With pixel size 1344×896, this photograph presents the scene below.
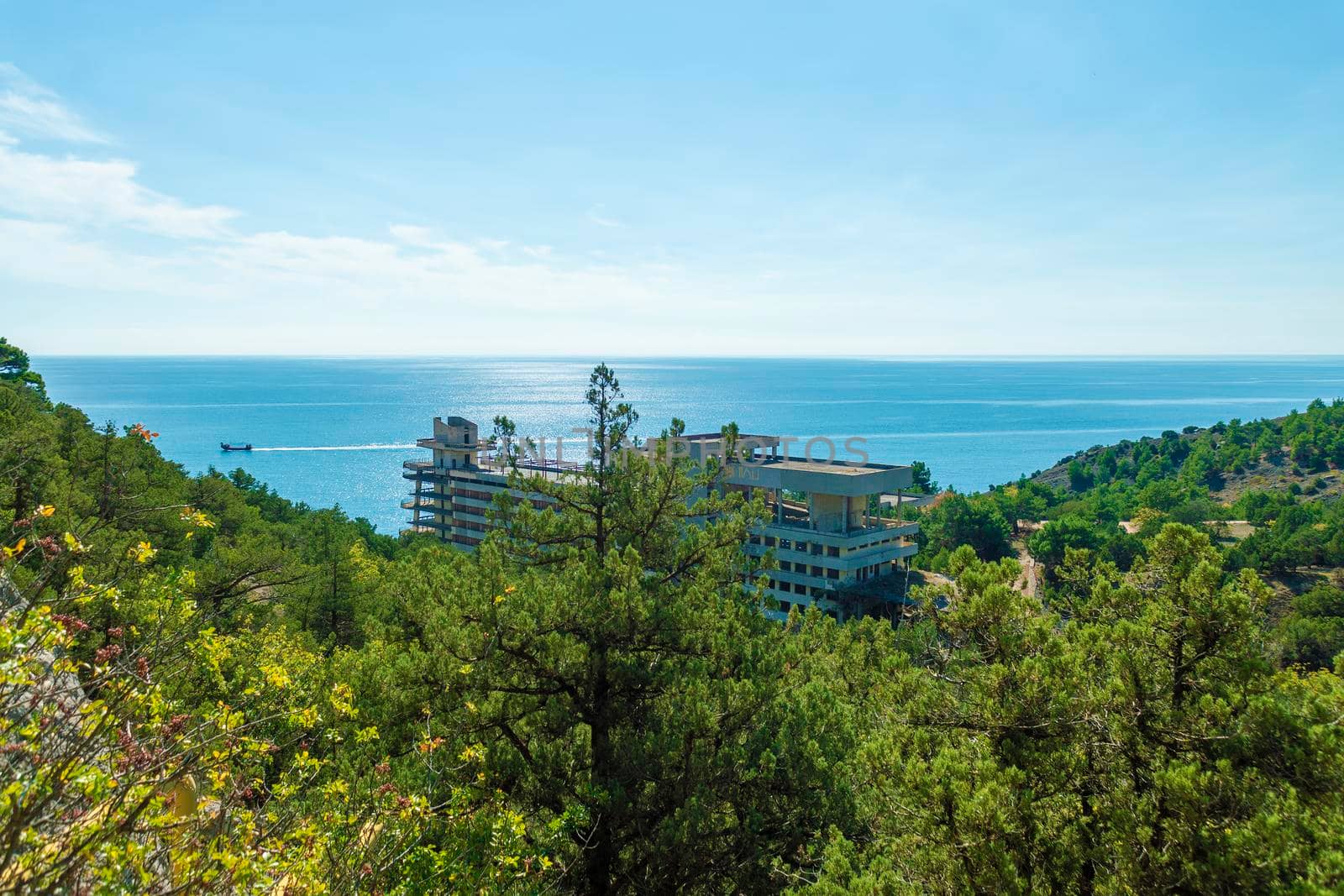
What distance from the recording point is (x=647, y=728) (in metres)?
11.8

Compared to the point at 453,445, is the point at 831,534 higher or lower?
lower

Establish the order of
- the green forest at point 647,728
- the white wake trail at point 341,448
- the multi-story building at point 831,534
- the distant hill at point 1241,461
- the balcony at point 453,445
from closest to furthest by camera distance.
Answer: the green forest at point 647,728
the multi-story building at point 831,534
the balcony at point 453,445
the distant hill at point 1241,461
the white wake trail at point 341,448

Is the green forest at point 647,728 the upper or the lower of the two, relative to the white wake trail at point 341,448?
upper

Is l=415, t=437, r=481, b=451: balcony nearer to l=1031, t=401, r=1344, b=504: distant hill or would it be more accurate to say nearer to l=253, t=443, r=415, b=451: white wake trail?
l=253, t=443, r=415, b=451: white wake trail

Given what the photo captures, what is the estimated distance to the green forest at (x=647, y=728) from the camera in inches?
209

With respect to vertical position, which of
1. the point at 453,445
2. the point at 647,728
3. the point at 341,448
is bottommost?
the point at 341,448

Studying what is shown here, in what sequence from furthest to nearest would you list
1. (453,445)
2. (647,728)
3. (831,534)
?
(453,445), (831,534), (647,728)

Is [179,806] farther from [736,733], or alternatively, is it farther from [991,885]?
[991,885]

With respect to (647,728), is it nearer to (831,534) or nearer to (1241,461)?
(831,534)

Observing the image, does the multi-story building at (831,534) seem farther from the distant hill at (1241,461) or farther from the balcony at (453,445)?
the distant hill at (1241,461)

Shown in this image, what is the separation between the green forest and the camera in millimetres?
5301

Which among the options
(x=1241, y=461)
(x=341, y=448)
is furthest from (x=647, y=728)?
(x=341, y=448)

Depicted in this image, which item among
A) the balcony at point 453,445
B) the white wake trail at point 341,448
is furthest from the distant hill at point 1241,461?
the white wake trail at point 341,448

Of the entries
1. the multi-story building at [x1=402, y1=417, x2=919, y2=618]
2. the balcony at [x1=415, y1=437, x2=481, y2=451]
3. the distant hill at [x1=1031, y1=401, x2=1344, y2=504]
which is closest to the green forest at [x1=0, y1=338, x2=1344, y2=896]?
the multi-story building at [x1=402, y1=417, x2=919, y2=618]
